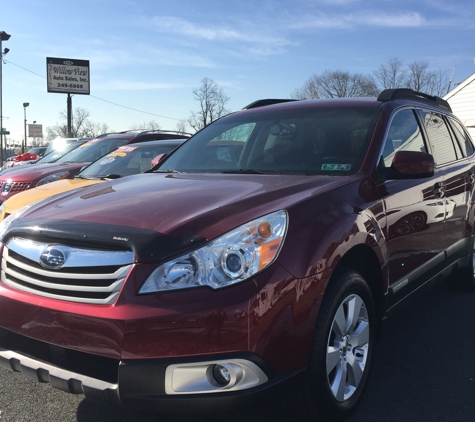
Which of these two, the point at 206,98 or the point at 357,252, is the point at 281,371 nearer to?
the point at 357,252

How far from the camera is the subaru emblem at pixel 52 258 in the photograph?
7.10 feet

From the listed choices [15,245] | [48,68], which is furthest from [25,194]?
[48,68]

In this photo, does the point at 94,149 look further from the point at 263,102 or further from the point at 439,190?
the point at 439,190

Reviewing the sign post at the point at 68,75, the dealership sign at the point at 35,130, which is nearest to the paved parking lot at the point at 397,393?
the sign post at the point at 68,75

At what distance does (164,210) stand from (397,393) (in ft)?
5.52

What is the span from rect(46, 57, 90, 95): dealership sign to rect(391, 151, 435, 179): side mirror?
3450 cm

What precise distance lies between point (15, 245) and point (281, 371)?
1384mm

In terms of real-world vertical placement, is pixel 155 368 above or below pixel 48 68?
below

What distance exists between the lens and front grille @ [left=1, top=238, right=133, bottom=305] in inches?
80.0

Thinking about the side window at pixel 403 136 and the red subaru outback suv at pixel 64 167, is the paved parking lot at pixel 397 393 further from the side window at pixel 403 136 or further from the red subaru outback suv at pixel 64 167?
the red subaru outback suv at pixel 64 167

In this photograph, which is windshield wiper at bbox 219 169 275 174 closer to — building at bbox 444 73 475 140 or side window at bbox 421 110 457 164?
side window at bbox 421 110 457 164

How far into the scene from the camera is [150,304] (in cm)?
195

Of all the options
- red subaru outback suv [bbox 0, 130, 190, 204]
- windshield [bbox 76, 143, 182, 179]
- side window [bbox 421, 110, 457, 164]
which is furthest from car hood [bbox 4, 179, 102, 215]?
side window [bbox 421, 110, 457, 164]

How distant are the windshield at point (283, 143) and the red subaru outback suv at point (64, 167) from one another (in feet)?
13.2
